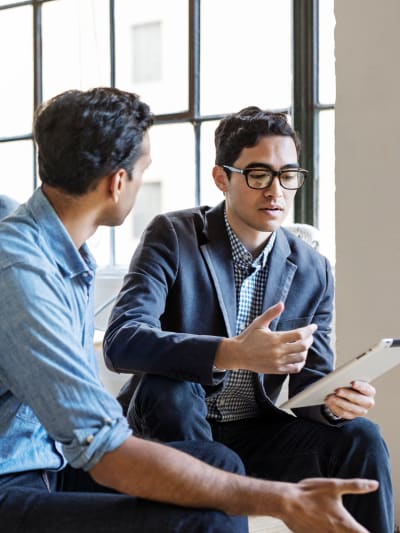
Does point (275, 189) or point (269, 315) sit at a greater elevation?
point (275, 189)

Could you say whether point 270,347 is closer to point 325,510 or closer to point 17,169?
point 325,510

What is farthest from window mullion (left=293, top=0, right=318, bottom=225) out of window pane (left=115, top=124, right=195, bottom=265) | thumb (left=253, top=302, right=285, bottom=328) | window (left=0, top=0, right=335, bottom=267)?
thumb (left=253, top=302, right=285, bottom=328)

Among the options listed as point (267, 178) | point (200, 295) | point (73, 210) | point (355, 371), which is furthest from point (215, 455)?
point (267, 178)

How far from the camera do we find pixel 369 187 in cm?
230

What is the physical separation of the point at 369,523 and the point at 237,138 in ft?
3.21

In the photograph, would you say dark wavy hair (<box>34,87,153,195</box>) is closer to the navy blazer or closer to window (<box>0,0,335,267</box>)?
the navy blazer

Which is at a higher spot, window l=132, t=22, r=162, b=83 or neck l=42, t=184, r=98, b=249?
window l=132, t=22, r=162, b=83

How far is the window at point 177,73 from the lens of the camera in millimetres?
2998

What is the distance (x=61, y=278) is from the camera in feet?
4.10

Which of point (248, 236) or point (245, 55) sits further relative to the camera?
point (245, 55)

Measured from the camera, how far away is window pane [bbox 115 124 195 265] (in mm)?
3371

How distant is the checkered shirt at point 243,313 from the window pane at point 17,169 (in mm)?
2018

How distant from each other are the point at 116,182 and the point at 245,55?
2033mm

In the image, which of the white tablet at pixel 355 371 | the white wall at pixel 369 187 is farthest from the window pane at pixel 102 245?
the white tablet at pixel 355 371
